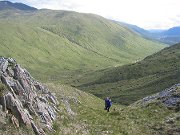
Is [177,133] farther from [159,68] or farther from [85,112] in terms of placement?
[159,68]

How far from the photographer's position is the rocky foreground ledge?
2677 cm

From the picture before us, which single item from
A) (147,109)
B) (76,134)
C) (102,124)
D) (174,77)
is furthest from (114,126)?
(174,77)

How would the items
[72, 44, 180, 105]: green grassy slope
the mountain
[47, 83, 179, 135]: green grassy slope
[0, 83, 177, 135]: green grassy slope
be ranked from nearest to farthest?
the mountain
[0, 83, 177, 135]: green grassy slope
[47, 83, 179, 135]: green grassy slope
[72, 44, 180, 105]: green grassy slope

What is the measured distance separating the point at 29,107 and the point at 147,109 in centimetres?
1795

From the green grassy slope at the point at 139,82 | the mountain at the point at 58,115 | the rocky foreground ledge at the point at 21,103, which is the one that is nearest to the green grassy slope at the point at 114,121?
the mountain at the point at 58,115

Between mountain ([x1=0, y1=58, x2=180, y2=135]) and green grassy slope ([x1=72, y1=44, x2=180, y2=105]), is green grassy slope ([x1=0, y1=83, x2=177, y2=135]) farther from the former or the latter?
green grassy slope ([x1=72, y1=44, x2=180, y2=105])

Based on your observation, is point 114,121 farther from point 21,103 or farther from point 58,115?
point 21,103

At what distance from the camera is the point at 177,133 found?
32.1 m

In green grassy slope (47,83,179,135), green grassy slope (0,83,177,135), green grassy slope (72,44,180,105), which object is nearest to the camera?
green grassy slope (0,83,177,135)

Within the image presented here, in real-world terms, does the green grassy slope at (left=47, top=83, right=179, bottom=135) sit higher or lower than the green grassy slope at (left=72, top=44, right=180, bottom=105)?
higher

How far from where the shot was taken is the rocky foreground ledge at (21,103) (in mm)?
26775

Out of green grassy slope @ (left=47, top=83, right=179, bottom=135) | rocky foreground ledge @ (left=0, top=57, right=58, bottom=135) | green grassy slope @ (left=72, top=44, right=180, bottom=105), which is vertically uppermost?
rocky foreground ledge @ (left=0, top=57, right=58, bottom=135)

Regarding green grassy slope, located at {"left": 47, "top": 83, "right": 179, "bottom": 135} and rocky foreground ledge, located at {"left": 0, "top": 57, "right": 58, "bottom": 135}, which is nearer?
rocky foreground ledge, located at {"left": 0, "top": 57, "right": 58, "bottom": 135}

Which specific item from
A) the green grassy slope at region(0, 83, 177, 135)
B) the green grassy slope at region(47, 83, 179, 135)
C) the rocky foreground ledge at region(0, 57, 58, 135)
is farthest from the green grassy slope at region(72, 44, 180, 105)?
the rocky foreground ledge at region(0, 57, 58, 135)
